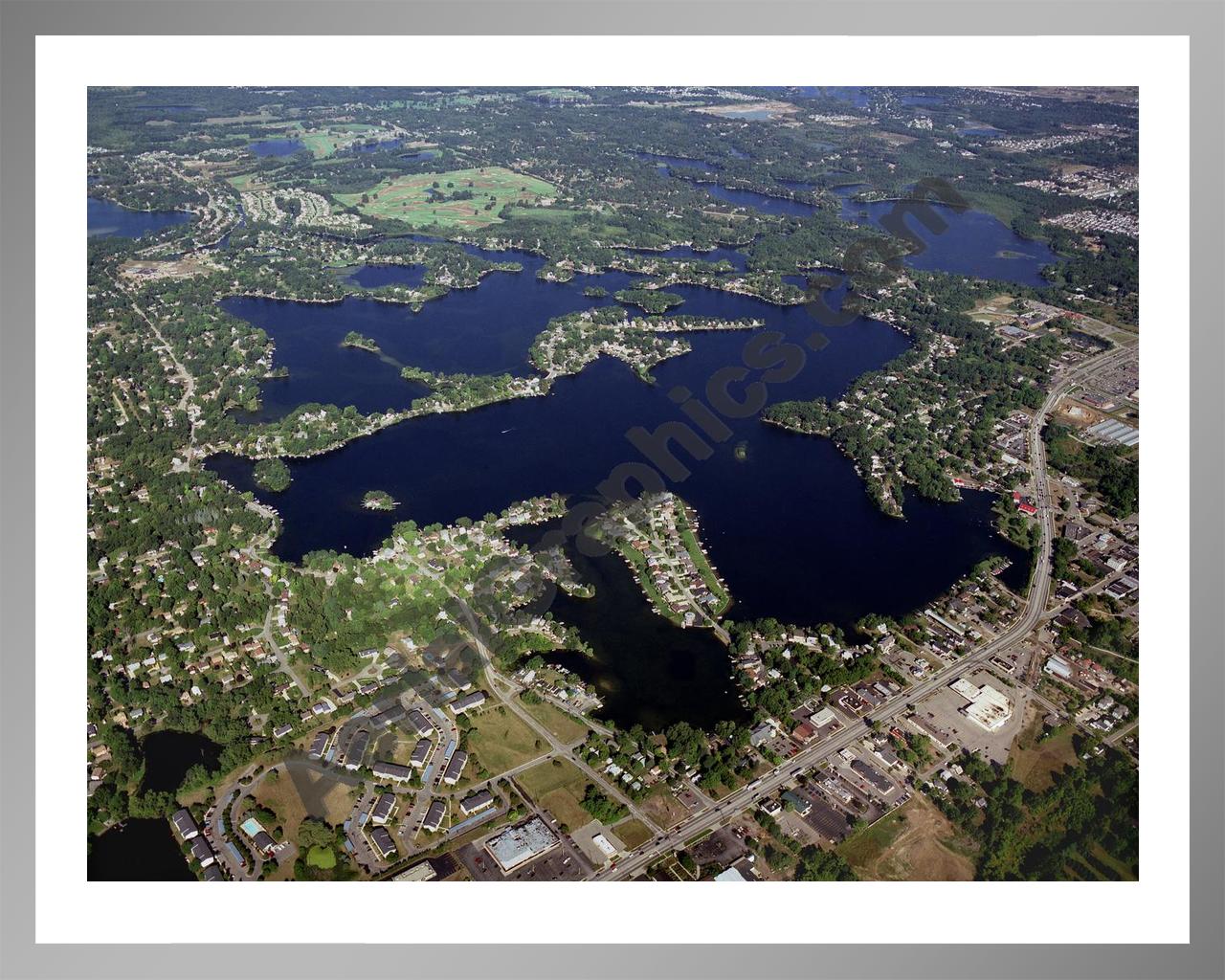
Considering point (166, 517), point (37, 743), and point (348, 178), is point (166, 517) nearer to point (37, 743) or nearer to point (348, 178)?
point (37, 743)

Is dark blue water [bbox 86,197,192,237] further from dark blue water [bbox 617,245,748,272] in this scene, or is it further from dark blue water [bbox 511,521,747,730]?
dark blue water [bbox 511,521,747,730]

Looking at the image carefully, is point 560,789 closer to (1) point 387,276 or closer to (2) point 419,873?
(2) point 419,873

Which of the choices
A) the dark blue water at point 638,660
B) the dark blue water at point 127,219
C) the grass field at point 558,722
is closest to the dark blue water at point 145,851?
the grass field at point 558,722

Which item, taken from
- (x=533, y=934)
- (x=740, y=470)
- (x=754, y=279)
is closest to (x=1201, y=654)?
(x=533, y=934)

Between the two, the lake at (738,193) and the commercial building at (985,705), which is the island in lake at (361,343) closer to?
the commercial building at (985,705)

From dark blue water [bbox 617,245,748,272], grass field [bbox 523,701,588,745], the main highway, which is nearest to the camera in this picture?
the main highway

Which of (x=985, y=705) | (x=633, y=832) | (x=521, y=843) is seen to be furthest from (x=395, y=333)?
(x=985, y=705)

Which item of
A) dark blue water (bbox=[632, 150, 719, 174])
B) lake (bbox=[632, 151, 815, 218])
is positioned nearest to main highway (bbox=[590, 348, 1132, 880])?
lake (bbox=[632, 151, 815, 218])
